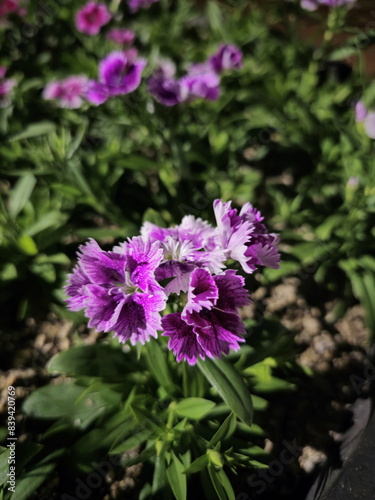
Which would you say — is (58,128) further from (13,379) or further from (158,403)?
(158,403)

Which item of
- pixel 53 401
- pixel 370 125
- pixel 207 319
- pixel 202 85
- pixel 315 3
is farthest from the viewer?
pixel 315 3

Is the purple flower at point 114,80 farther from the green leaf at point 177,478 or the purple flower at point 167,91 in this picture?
the green leaf at point 177,478

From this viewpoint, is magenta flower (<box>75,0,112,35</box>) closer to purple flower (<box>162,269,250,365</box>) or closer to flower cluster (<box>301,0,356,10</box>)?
flower cluster (<box>301,0,356,10</box>)

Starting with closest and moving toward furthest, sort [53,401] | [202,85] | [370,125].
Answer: [53,401]
[370,125]
[202,85]

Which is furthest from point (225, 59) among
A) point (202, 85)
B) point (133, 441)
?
point (133, 441)

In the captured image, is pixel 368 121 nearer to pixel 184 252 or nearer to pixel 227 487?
pixel 184 252

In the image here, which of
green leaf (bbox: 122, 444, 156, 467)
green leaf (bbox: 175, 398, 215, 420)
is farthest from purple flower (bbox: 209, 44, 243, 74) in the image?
green leaf (bbox: 122, 444, 156, 467)
